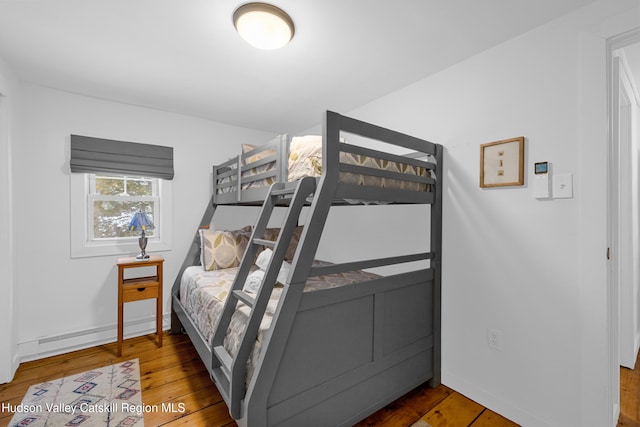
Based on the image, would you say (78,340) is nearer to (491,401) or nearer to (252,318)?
(252,318)

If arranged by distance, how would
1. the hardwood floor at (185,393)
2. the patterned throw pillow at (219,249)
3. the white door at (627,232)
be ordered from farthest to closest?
the patterned throw pillow at (219,249) < the white door at (627,232) < the hardwood floor at (185,393)

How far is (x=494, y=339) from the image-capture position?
1.81 metres

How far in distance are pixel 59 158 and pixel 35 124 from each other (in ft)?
1.03

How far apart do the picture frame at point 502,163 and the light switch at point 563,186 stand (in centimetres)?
16

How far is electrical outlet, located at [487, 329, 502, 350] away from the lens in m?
1.78

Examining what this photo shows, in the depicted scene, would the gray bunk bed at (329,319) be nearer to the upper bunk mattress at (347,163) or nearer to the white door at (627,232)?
the upper bunk mattress at (347,163)

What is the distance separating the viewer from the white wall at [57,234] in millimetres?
2402

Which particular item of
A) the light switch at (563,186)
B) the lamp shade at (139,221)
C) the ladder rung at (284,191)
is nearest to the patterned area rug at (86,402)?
the lamp shade at (139,221)

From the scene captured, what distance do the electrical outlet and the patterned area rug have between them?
2.18 m

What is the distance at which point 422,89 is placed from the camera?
7.43 ft

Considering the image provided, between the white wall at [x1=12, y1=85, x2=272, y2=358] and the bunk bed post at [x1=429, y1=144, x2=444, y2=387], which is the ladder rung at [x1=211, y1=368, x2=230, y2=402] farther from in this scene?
the white wall at [x1=12, y1=85, x2=272, y2=358]

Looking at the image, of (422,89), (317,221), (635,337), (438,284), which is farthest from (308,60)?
(635,337)

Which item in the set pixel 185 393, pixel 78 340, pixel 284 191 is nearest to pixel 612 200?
pixel 284 191

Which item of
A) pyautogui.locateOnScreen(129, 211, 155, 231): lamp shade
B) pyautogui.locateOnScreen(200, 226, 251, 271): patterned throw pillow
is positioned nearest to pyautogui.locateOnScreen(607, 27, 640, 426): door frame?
pyautogui.locateOnScreen(200, 226, 251, 271): patterned throw pillow
